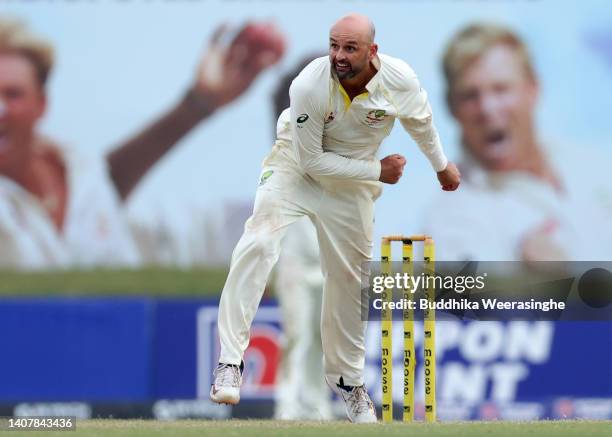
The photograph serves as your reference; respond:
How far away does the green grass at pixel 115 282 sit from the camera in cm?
1373

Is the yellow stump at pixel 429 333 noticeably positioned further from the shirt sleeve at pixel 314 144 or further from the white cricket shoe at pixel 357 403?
the shirt sleeve at pixel 314 144

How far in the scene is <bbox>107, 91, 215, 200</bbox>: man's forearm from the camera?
47.3 ft

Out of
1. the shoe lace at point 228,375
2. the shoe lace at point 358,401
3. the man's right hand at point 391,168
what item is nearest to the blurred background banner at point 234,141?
the shoe lace at point 358,401

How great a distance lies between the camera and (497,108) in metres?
14.5

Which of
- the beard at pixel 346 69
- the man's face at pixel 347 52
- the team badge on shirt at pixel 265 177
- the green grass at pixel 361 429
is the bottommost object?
the green grass at pixel 361 429

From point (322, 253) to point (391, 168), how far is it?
1.76 feet

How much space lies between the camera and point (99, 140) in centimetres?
1445

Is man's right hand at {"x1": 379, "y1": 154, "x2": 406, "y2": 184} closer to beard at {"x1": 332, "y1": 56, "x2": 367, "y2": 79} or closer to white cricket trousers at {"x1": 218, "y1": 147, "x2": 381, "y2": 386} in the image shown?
white cricket trousers at {"x1": 218, "y1": 147, "x2": 381, "y2": 386}

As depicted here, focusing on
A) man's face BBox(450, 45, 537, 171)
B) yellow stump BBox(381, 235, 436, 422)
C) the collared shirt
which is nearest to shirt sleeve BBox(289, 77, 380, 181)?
the collared shirt

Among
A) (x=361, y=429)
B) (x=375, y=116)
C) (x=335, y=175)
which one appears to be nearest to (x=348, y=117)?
(x=375, y=116)

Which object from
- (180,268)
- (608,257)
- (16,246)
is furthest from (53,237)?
(608,257)

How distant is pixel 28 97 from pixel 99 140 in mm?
834

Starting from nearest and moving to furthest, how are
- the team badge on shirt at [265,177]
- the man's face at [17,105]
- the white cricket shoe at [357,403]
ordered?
the team badge on shirt at [265,177]
the white cricket shoe at [357,403]
the man's face at [17,105]

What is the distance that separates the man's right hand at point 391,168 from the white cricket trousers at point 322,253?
15 cm
